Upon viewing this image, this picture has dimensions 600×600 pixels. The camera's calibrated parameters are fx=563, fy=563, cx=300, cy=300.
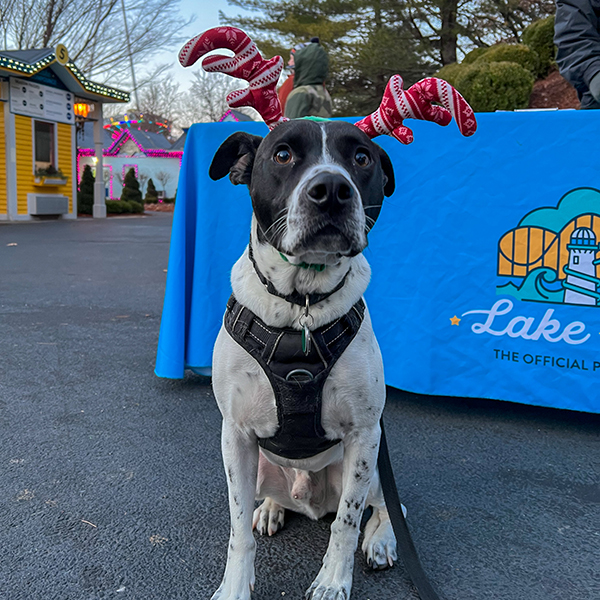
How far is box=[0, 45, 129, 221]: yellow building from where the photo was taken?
16406 mm

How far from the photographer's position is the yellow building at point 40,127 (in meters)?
16.4

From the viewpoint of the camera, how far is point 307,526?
6.70 feet

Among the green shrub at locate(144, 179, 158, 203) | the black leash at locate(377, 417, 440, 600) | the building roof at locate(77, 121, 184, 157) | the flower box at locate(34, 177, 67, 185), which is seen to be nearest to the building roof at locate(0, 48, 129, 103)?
the flower box at locate(34, 177, 67, 185)

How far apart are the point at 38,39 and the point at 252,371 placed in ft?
91.3

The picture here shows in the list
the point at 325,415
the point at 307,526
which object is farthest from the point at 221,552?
the point at 325,415

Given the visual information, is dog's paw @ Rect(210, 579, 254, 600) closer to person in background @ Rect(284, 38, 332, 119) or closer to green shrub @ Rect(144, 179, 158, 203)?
person in background @ Rect(284, 38, 332, 119)

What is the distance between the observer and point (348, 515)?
165cm

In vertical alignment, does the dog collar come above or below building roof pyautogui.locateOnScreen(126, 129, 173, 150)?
below

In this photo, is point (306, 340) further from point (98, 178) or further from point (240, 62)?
point (98, 178)

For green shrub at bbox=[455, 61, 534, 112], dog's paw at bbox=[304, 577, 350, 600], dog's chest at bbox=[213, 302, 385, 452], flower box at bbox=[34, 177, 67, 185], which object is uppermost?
green shrub at bbox=[455, 61, 534, 112]

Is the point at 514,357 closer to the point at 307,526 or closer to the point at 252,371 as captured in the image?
the point at 307,526

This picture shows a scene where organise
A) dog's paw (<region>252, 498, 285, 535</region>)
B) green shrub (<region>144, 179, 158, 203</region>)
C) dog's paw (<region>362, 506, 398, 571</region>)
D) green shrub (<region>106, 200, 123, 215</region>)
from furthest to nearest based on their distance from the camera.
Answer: green shrub (<region>144, 179, 158, 203</region>) < green shrub (<region>106, 200, 123, 215</region>) < dog's paw (<region>252, 498, 285, 535</region>) < dog's paw (<region>362, 506, 398, 571</region>)

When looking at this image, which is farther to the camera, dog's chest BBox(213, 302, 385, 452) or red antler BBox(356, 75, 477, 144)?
red antler BBox(356, 75, 477, 144)

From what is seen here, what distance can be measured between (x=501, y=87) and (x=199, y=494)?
7.91 metres
